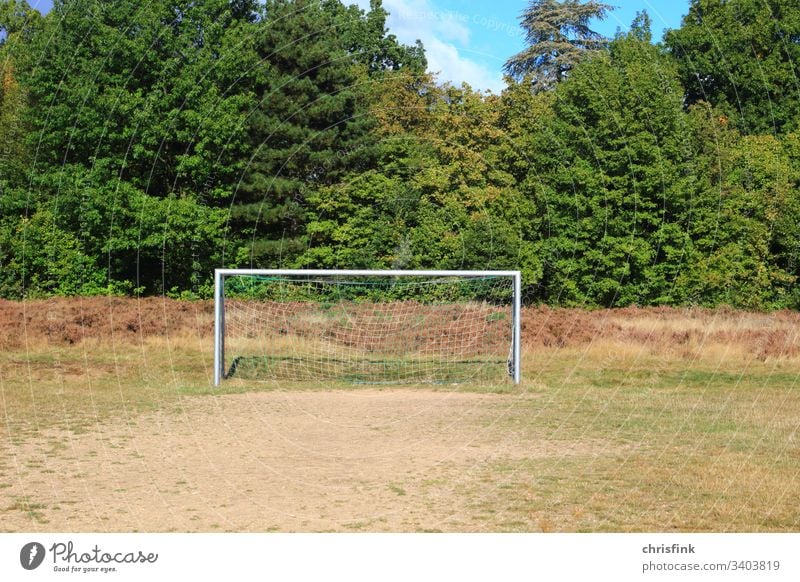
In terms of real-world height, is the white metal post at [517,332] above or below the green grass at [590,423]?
above

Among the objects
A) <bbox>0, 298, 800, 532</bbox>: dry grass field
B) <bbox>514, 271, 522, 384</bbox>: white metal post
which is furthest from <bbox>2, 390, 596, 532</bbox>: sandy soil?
<bbox>514, 271, 522, 384</bbox>: white metal post

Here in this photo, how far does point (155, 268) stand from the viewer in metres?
40.2

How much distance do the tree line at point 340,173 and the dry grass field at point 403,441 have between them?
14.2 m

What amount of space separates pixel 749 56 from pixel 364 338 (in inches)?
1162

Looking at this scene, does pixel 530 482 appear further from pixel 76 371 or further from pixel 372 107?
pixel 372 107

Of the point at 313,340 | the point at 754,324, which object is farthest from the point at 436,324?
the point at 754,324

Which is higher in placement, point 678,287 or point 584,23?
point 584,23

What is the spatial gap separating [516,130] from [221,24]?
45.9 feet

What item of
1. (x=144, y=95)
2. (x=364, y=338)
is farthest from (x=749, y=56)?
(x=364, y=338)

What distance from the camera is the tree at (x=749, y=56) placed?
45938 millimetres

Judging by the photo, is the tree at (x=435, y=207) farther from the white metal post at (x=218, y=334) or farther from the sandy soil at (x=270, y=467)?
the sandy soil at (x=270, y=467)

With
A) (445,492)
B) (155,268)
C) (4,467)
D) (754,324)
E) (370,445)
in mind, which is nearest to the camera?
(445,492)

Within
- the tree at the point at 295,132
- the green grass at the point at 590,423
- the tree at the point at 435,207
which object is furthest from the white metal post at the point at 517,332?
the tree at the point at 295,132

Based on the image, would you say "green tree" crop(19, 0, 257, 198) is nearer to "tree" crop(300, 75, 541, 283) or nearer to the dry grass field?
"tree" crop(300, 75, 541, 283)
